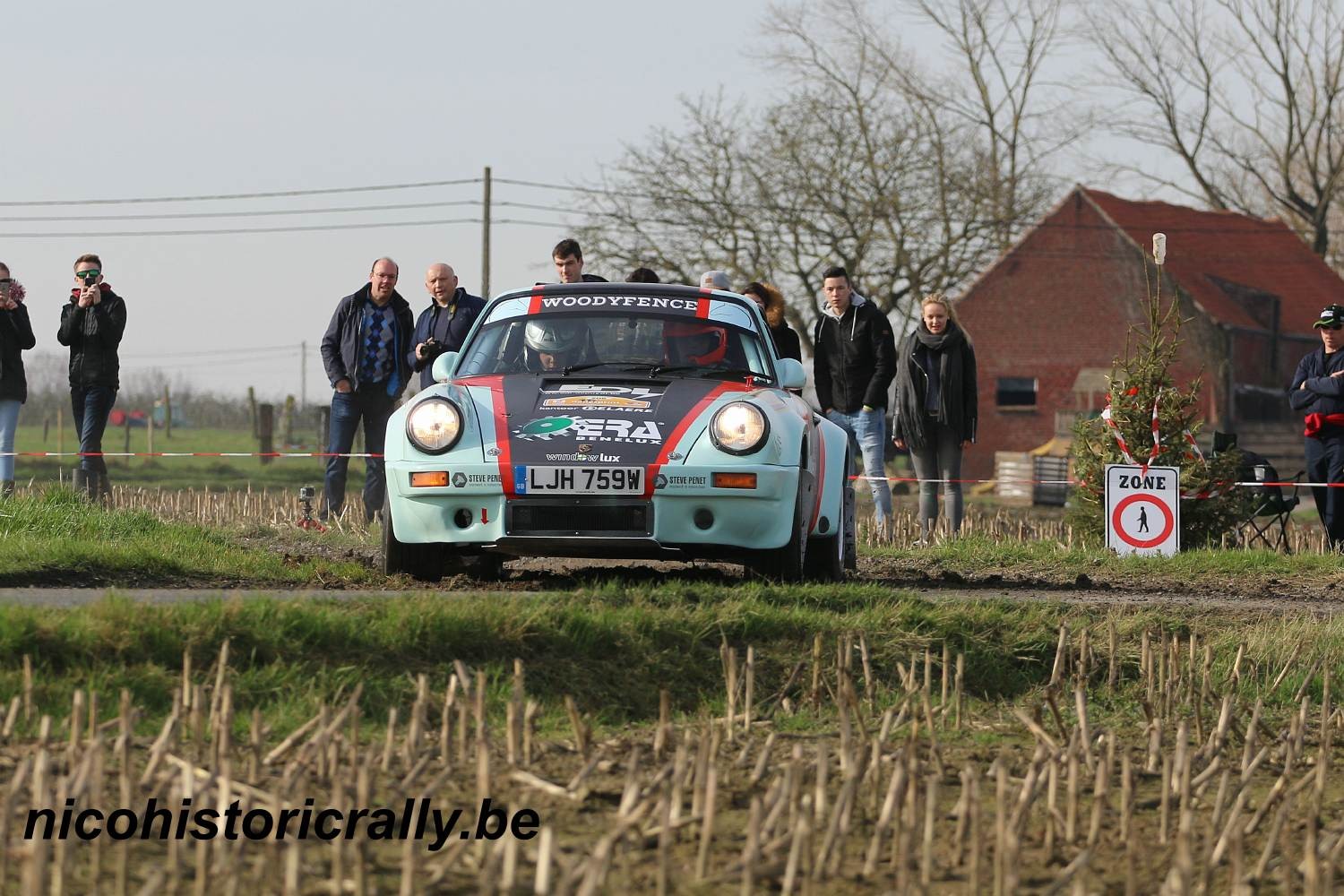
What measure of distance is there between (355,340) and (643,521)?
6571 mm

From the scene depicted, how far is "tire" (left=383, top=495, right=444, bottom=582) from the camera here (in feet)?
32.5

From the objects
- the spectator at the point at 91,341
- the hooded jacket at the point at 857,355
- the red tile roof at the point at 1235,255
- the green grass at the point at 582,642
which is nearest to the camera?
the green grass at the point at 582,642

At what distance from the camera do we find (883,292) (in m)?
48.6

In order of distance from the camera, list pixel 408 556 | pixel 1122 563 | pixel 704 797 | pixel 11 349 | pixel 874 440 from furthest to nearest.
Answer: pixel 11 349 < pixel 874 440 < pixel 1122 563 < pixel 408 556 < pixel 704 797

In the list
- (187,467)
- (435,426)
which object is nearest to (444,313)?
(435,426)

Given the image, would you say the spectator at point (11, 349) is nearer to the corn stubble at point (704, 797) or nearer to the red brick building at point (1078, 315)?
the corn stubble at point (704, 797)

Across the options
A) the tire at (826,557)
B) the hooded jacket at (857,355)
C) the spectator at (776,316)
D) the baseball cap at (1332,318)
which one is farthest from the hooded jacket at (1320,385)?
the tire at (826,557)

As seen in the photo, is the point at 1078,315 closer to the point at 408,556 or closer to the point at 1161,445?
the point at 1161,445

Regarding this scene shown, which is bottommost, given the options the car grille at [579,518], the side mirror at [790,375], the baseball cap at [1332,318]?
the car grille at [579,518]

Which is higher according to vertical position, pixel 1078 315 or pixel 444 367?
pixel 1078 315

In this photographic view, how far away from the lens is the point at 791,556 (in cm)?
968

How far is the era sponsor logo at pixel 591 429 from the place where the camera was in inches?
367

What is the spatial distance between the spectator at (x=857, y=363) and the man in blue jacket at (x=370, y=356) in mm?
3283

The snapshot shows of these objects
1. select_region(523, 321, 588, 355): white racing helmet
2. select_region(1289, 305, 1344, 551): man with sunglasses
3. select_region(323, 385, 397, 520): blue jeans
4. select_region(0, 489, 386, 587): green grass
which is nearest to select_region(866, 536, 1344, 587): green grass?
select_region(1289, 305, 1344, 551): man with sunglasses
